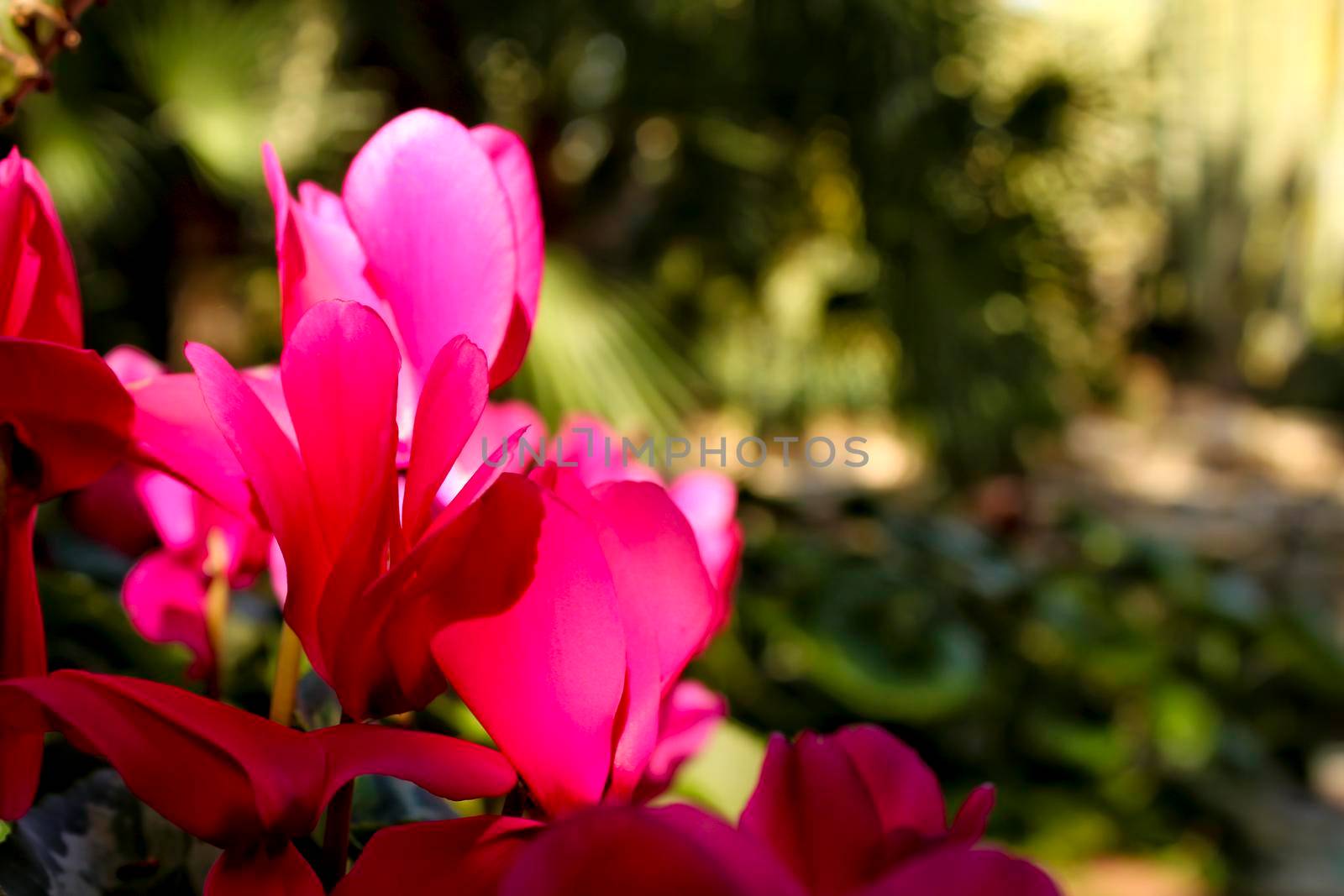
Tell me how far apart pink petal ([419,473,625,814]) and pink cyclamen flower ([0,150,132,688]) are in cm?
6

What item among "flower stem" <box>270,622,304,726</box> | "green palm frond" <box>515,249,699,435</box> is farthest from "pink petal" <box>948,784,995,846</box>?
"green palm frond" <box>515,249,699,435</box>

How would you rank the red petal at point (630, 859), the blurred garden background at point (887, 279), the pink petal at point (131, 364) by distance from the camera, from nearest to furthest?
1. the red petal at point (630, 859)
2. the pink petal at point (131, 364)
3. the blurred garden background at point (887, 279)

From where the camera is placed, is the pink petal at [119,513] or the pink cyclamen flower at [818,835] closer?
the pink cyclamen flower at [818,835]

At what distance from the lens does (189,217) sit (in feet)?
6.21

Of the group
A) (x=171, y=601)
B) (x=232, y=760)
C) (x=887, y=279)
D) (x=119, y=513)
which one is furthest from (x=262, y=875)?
(x=887, y=279)

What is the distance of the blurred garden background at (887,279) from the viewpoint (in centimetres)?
136

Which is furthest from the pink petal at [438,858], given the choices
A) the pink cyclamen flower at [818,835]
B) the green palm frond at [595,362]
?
Result: the green palm frond at [595,362]

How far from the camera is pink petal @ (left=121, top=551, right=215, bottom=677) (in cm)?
25

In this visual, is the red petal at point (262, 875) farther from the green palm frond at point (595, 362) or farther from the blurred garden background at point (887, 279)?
the green palm frond at point (595, 362)

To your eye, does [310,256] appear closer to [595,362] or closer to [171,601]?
[171,601]

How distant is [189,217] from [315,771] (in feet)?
6.43

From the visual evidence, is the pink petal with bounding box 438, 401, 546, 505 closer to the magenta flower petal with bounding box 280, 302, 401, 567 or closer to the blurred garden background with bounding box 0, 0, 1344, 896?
the magenta flower petal with bounding box 280, 302, 401, 567

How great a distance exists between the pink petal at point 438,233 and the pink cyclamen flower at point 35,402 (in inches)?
1.7

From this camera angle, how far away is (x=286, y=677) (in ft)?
0.59
